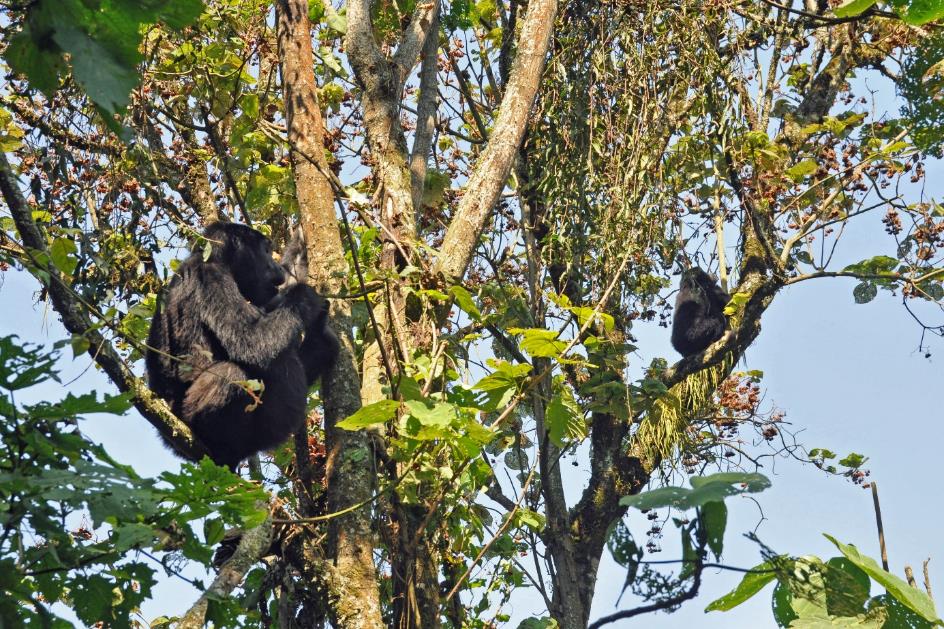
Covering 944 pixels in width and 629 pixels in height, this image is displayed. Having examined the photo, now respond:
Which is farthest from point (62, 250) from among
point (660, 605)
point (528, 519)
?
point (660, 605)

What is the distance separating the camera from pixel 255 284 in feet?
20.0

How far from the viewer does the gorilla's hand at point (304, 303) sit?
5.26m

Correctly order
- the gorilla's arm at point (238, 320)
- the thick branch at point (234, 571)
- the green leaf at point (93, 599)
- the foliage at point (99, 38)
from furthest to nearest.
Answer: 1. the gorilla's arm at point (238, 320)
2. the thick branch at point (234, 571)
3. the green leaf at point (93, 599)
4. the foliage at point (99, 38)

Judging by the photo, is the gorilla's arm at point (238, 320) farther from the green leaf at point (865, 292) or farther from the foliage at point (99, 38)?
the green leaf at point (865, 292)

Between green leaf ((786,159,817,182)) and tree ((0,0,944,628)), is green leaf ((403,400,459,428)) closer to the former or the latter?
tree ((0,0,944,628))

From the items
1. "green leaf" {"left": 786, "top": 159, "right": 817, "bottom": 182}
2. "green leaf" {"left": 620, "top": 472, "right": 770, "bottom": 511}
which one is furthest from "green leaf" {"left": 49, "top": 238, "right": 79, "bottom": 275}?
"green leaf" {"left": 786, "top": 159, "right": 817, "bottom": 182}

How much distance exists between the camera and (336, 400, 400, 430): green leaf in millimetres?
4031

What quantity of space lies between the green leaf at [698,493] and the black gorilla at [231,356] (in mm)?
4079

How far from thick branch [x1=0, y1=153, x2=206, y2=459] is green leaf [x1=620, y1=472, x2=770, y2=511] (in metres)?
2.14

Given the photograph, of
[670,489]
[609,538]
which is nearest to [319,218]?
[609,538]

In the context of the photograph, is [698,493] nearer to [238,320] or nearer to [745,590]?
[745,590]

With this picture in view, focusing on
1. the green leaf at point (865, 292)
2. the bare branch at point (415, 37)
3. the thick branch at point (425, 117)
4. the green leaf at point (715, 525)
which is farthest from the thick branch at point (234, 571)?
the green leaf at point (865, 292)

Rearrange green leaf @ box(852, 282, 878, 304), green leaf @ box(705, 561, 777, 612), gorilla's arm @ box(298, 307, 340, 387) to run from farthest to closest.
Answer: green leaf @ box(852, 282, 878, 304)
gorilla's arm @ box(298, 307, 340, 387)
green leaf @ box(705, 561, 777, 612)

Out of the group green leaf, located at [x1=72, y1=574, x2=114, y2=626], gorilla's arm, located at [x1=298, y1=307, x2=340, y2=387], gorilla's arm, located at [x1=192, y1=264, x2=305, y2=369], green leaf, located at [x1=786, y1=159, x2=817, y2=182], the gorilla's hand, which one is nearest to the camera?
green leaf, located at [x1=72, y1=574, x2=114, y2=626]
